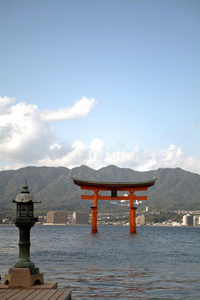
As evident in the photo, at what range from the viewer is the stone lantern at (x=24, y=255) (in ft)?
33.2

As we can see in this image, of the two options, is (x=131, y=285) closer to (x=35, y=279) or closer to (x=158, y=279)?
(x=158, y=279)

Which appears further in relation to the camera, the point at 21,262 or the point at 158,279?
the point at 158,279

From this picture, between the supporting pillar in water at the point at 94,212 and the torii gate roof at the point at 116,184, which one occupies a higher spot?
the torii gate roof at the point at 116,184

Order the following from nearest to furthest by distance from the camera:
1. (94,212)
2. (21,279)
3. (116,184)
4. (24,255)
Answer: (21,279), (24,255), (116,184), (94,212)

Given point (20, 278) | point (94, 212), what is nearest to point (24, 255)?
point (20, 278)

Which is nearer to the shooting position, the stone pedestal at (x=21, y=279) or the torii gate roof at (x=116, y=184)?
the stone pedestal at (x=21, y=279)

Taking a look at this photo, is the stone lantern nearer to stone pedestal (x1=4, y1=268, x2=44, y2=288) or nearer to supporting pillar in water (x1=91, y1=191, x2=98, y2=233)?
stone pedestal (x1=4, y1=268, x2=44, y2=288)

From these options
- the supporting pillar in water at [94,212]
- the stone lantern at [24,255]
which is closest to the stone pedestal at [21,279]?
the stone lantern at [24,255]

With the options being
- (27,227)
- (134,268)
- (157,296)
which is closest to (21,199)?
(27,227)

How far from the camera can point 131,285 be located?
1437 centimetres

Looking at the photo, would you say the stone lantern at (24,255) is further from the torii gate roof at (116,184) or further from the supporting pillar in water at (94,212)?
the supporting pillar in water at (94,212)

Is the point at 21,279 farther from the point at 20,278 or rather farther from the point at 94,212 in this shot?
the point at 94,212

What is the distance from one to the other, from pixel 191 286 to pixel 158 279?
1.90 meters

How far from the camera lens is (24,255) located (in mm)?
10602
